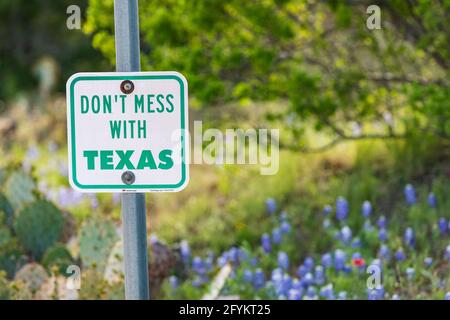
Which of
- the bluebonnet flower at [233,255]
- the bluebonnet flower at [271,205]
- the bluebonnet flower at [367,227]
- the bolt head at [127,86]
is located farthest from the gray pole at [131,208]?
the bluebonnet flower at [271,205]

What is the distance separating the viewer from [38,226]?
492 centimetres

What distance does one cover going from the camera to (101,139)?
236 centimetres

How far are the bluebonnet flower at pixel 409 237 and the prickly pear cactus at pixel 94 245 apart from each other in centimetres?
163

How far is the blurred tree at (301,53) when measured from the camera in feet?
17.7

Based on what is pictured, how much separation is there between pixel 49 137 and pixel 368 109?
4.69 m

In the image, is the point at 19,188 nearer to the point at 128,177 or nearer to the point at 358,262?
the point at 358,262

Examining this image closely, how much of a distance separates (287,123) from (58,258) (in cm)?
241

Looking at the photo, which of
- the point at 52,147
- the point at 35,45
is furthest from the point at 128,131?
the point at 35,45

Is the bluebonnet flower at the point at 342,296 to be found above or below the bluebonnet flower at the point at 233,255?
below

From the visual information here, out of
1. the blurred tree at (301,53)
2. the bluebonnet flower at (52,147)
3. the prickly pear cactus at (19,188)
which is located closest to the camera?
the blurred tree at (301,53)

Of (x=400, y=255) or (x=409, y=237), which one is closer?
(x=400, y=255)

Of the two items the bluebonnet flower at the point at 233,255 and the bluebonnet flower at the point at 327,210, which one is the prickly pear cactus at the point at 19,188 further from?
the bluebonnet flower at the point at 327,210
